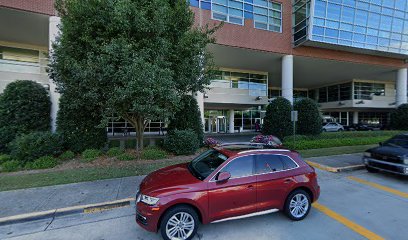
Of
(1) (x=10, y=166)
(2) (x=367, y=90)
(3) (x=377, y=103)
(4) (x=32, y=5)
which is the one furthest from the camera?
(2) (x=367, y=90)

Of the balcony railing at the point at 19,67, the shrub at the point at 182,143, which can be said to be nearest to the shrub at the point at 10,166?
the shrub at the point at 182,143

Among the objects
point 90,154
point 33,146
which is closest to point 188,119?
point 90,154

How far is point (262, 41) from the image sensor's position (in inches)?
659

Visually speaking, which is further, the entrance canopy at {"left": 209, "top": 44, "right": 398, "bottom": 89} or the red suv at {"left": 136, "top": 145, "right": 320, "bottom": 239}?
the entrance canopy at {"left": 209, "top": 44, "right": 398, "bottom": 89}

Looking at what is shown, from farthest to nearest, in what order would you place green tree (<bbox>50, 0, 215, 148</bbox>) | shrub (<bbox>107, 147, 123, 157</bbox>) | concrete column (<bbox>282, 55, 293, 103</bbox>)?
1. concrete column (<bbox>282, 55, 293, 103</bbox>)
2. shrub (<bbox>107, 147, 123, 157</bbox>)
3. green tree (<bbox>50, 0, 215, 148</bbox>)

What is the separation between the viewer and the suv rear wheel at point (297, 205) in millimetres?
4293

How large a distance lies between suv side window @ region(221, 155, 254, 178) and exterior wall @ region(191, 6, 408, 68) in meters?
12.7

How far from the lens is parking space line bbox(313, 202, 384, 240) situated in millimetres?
3730

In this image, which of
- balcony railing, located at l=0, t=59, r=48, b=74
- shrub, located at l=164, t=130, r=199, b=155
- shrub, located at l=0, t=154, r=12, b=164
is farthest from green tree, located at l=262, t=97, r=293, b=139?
balcony railing, located at l=0, t=59, r=48, b=74

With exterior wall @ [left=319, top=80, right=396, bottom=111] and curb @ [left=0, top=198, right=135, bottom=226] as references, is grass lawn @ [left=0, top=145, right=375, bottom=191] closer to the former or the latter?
curb @ [left=0, top=198, right=135, bottom=226]

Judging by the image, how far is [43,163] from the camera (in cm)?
841

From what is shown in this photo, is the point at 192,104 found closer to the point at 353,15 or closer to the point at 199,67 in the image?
the point at 199,67

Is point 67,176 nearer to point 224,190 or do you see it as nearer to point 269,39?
point 224,190

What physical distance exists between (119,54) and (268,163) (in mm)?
5855
